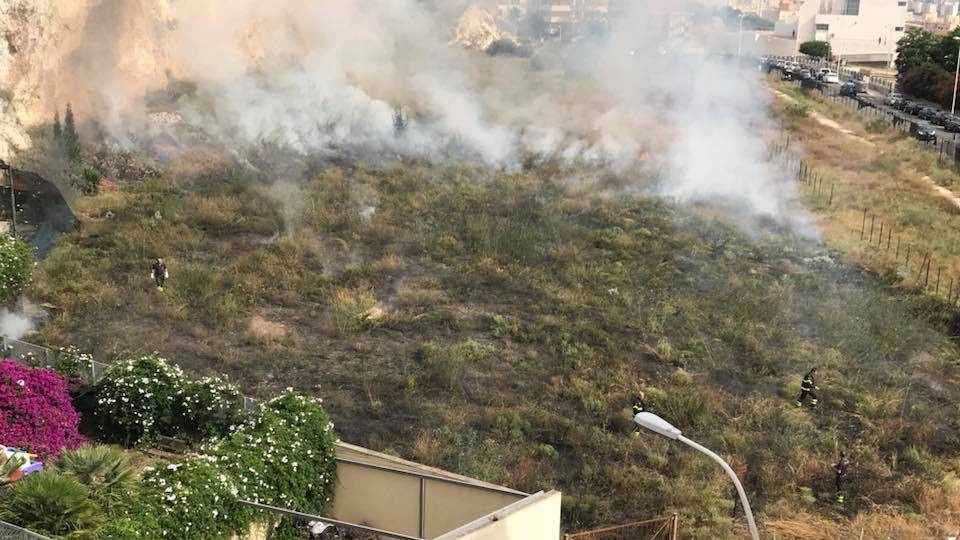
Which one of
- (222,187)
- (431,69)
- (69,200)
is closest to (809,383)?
(222,187)

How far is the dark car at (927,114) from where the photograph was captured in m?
43.7

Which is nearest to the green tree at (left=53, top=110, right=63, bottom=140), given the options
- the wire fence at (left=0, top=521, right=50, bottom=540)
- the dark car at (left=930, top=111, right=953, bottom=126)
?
the wire fence at (left=0, top=521, right=50, bottom=540)

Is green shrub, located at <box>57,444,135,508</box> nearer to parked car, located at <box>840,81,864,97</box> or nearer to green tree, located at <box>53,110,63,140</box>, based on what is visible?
green tree, located at <box>53,110,63,140</box>

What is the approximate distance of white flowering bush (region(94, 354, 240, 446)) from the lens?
556 inches

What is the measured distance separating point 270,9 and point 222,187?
11590mm

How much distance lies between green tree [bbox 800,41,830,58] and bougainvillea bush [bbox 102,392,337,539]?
227 ft

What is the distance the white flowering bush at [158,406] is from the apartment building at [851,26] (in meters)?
72.2

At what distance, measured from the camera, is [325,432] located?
1234 cm

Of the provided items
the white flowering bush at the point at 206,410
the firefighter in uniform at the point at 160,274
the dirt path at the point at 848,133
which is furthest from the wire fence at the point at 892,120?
the white flowering bush at the point at 206,410

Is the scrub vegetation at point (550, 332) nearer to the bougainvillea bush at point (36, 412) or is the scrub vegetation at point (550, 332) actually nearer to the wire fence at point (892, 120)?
the bougainvillea bush at point (36, 412)

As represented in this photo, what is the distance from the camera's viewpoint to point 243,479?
36.3 feet

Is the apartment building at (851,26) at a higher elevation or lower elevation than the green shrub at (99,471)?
higher

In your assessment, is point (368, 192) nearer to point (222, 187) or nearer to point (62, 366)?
point (222, 187)

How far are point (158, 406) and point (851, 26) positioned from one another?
7947cm
